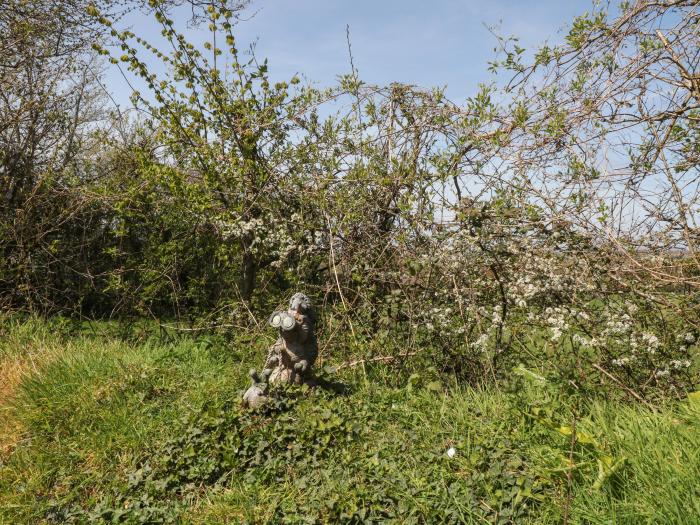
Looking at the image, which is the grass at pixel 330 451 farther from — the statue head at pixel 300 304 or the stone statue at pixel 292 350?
the statue head at pixel 300 304

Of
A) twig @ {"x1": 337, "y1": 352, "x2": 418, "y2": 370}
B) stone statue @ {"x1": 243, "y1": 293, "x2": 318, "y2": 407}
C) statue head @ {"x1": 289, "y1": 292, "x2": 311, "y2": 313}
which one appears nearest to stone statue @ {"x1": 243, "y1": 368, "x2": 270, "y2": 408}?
stone statue @ {"x1": 243, "y1": 293, "x2": 318, "y2": 407}

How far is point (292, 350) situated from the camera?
14.7 ft

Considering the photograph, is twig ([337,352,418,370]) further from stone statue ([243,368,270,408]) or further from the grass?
stone statue ([243,368,270,408])

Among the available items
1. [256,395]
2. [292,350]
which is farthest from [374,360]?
[256,395]

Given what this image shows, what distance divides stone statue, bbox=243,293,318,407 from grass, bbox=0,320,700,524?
0.15m

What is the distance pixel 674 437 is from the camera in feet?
10.5

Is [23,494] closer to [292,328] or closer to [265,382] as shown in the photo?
[265,382]

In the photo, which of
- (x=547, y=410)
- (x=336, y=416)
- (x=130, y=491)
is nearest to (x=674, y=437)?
(x=547, y=410)

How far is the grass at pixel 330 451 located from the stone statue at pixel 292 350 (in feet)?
0.48

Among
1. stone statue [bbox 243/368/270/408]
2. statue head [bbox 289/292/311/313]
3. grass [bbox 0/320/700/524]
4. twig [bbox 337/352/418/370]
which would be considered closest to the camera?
grass [bbox 0/320/700/524]

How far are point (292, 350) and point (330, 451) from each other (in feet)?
2.80

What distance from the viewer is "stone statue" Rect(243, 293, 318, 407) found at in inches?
172

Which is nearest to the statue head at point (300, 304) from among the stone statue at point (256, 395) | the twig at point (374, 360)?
the stone statue at point (256, 395)

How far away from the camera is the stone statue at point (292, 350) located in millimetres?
4367
